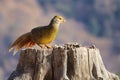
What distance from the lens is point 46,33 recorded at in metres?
9.06

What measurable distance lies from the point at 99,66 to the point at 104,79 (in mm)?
286

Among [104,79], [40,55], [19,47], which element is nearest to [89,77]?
[104,79]

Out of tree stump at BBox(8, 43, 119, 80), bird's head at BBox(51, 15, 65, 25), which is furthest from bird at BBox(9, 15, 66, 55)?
tree stump at BBox(8, 43, 119, 80)

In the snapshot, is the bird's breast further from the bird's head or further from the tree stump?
the tree stump

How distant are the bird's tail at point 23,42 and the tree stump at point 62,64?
47cm

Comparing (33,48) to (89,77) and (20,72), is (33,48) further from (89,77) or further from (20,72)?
(89,77)

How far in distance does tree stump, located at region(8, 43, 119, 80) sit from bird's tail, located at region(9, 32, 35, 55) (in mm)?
466

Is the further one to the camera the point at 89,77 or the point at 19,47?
the point at 19,47

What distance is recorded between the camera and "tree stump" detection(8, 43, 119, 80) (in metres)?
8.56

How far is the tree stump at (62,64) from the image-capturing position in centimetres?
856

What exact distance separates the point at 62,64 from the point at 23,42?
1315mm

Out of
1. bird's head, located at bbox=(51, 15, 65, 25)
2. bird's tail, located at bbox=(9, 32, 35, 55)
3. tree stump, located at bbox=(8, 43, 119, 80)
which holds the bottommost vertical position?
tree stump, located at bbox=(8, 43, 119, 80)

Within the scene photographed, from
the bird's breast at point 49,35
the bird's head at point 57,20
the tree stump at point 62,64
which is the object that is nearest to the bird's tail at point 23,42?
the bird's breast at point 49,35

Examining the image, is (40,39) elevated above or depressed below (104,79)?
above
